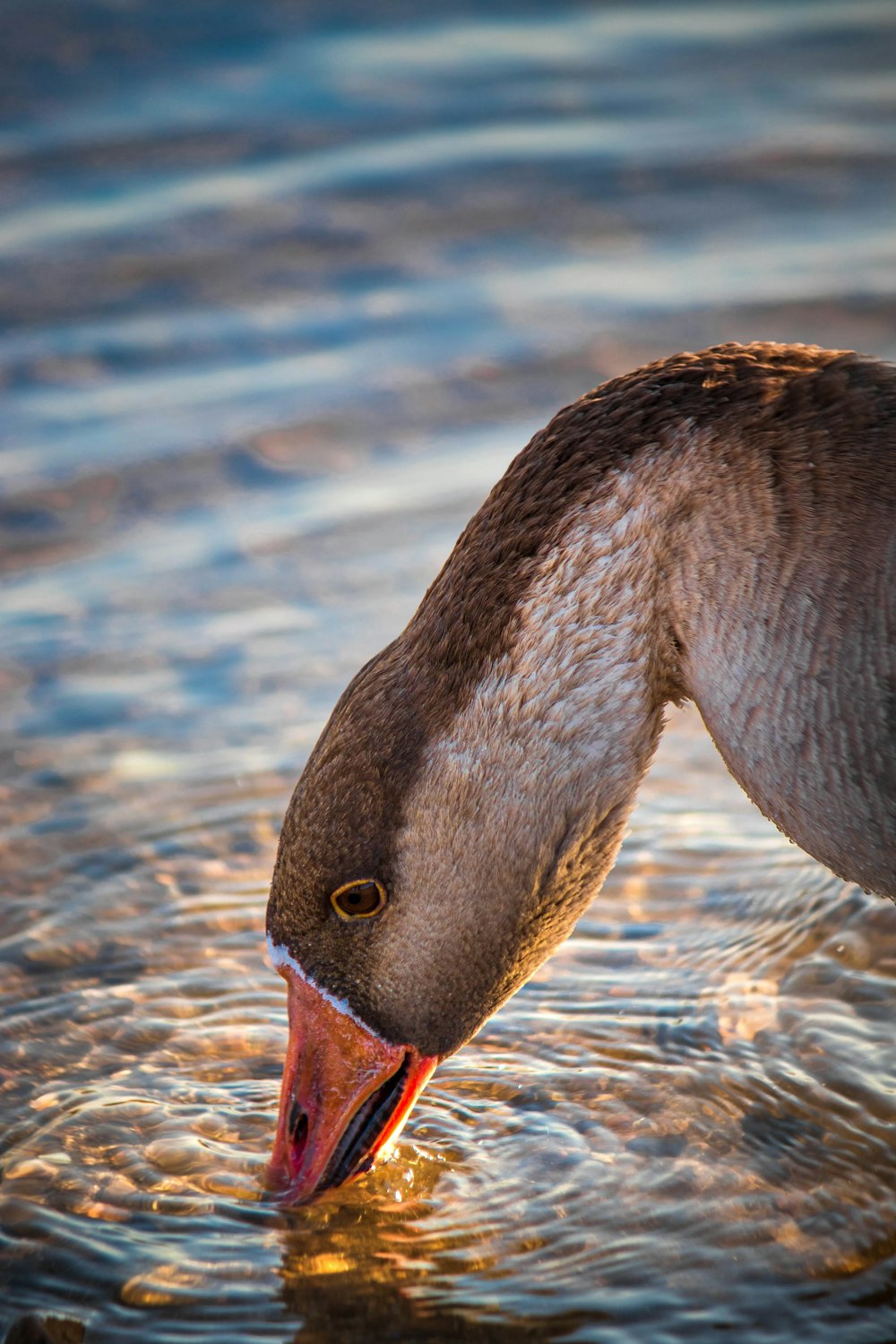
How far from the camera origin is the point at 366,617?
26.4ft

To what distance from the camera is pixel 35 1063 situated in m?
5.31

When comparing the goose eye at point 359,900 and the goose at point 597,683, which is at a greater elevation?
the goose at point 597,683

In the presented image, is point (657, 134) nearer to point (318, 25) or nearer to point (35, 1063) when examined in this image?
point (318, 25)

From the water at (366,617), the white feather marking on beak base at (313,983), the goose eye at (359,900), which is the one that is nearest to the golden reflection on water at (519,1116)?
the water at (366,617)

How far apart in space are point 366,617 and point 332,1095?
3706 mm

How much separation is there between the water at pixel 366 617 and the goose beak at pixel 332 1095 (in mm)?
119

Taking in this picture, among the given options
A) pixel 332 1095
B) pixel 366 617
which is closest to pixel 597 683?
pixel 332 1095

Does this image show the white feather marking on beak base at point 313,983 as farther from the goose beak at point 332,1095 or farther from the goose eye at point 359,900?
the goose eye at point 359,900

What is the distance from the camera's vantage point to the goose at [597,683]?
13.4ft

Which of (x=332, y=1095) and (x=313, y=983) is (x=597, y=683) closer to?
(x=313, y=983)

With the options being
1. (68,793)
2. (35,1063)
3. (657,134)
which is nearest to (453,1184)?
(35,1063)

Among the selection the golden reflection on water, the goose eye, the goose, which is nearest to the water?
the golden reflection on water

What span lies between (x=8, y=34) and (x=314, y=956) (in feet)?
33.9

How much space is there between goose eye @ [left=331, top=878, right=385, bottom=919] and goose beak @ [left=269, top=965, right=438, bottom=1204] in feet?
0.90
